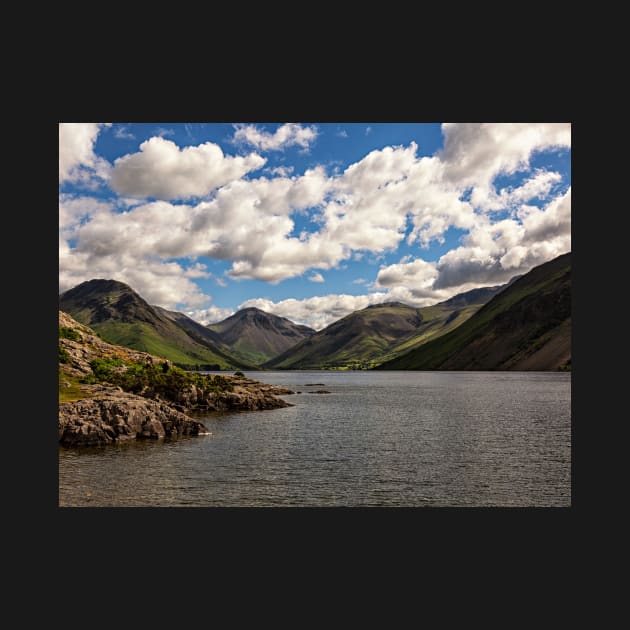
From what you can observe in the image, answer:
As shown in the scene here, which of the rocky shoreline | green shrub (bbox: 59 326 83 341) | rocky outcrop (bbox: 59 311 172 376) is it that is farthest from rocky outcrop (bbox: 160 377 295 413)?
green shrub (bbox: 59 326 83 341)

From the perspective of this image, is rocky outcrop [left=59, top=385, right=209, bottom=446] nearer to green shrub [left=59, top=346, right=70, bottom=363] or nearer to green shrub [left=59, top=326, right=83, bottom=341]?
green shrub [left=59, top=346, right=70, bottom=363]

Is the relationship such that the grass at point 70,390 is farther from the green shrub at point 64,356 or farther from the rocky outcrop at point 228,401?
the rocky outcrop at point 228,401

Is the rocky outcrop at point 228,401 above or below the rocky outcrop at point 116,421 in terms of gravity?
below

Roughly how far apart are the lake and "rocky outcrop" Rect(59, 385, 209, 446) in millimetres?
3364

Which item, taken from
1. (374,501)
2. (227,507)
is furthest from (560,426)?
(227,507)

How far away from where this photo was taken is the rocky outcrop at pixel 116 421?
65250 mm

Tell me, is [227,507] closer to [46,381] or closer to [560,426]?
[46,381]

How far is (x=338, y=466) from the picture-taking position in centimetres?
5241

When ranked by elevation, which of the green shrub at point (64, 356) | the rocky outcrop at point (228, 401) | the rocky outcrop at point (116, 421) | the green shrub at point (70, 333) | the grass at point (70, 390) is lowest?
the rocky outcrop at point (228, 401)

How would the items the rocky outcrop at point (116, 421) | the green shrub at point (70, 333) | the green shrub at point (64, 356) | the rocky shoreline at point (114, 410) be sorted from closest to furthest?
the rocky outcrop at point (116, 421)
the rocky shoreline at point (114, 410)
the green shrub at point (64, 356)
the green shrub at point (70, 333)

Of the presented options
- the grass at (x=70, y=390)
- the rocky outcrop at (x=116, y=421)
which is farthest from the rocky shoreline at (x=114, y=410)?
the grass at (x=70, y=390)

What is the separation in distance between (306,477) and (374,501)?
34.4ft

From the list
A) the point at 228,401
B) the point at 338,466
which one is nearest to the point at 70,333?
the point at 228,401

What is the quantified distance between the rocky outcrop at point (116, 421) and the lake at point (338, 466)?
336 cm
